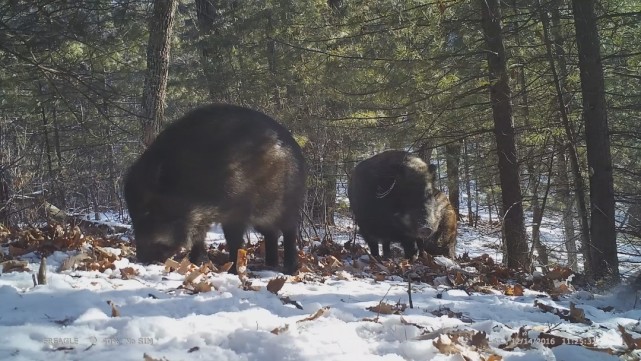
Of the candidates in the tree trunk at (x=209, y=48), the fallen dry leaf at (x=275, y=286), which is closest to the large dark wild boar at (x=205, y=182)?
the fallen dry leaf at (x=275, y=286)

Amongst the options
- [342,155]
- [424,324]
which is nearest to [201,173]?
[424,324]

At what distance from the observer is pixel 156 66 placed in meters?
8.24

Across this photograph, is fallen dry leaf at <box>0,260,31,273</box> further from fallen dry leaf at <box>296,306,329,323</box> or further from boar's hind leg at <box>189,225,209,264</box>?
fallen dry leaf at <box>296,306,329,323</box>

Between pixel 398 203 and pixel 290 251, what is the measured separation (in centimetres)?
316

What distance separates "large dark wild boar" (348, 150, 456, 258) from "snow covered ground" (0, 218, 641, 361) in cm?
379

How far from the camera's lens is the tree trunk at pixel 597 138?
20.5 feet

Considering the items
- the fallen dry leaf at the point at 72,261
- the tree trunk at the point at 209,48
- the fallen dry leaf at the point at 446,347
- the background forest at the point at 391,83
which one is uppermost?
the tree trunk at the point at 209,48

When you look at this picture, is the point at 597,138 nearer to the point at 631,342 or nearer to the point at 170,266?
the point at 631,342

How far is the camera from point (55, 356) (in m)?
2.35

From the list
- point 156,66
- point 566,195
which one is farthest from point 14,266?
point 566,195

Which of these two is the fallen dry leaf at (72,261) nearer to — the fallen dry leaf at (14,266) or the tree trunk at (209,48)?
the fallen dry leaf at (14,266)

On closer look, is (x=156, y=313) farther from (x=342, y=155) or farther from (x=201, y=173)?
(x=342, y=155)

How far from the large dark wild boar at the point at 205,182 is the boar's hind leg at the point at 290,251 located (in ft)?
0.18

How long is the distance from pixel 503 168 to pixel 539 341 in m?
4.79
